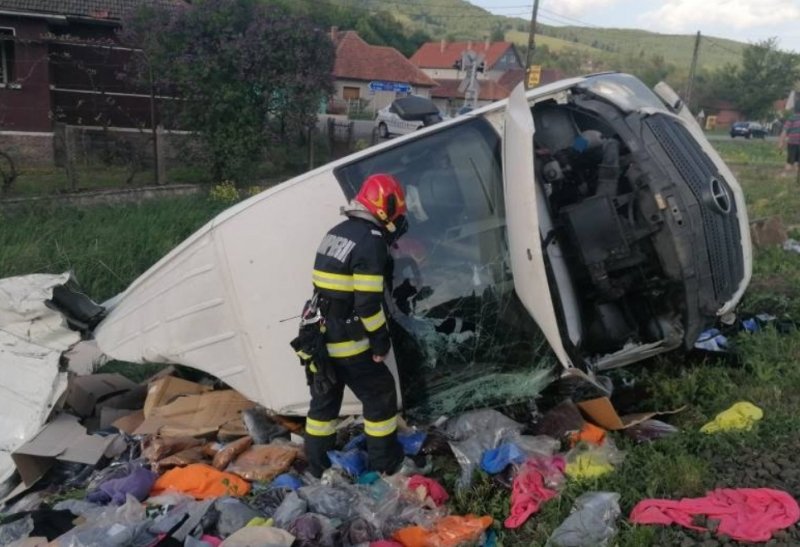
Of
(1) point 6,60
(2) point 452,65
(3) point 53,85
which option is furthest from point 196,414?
(2) point 452,65

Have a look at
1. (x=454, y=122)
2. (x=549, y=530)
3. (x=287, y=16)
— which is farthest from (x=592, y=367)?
(x=287, y=16)

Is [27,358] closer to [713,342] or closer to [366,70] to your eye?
[713,342]

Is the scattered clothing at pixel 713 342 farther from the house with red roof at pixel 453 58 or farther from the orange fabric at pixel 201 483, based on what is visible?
the house with red roof at pixel 453 58

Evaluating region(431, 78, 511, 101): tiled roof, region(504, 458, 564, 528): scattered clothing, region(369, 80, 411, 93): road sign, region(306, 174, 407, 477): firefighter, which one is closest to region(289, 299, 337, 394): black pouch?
region(306, 174, 407, 477): firefighter

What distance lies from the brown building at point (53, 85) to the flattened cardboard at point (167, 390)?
31.6 feet

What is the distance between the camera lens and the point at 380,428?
12.7ft

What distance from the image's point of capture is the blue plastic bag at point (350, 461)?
12.9 feet

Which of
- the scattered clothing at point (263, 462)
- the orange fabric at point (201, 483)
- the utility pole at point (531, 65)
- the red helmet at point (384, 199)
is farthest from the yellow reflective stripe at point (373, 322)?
the utility pole at point (531, 65)

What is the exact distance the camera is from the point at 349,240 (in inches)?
146

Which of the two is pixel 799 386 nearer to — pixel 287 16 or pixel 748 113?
pixel 287 16

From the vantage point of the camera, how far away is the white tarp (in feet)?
14.3

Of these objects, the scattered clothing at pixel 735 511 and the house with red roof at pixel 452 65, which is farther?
the house with red roof at pixel 452 65

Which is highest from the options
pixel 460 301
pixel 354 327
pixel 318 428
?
pixel 460 301

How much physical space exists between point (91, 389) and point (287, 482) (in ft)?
5.98
